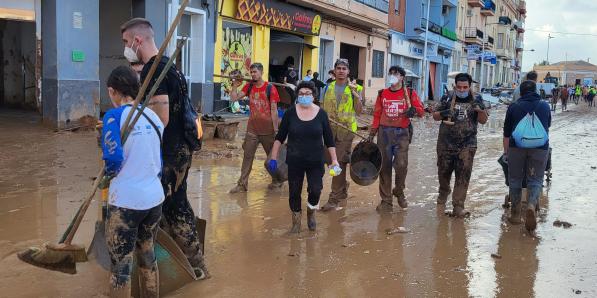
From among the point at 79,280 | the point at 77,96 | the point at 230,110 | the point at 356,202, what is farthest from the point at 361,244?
the point at 230,110

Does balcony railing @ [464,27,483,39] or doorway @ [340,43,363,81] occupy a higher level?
balcony railing @ [464,27,483,39]

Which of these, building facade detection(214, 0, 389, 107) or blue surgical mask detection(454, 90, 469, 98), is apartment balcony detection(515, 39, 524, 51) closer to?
building facade detection(214, 0, 389, 107)

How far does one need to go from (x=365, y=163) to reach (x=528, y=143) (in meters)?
1.97

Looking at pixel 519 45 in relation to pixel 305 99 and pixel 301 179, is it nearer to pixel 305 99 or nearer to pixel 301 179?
pixel 305 99

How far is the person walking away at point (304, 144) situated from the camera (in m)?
5.39

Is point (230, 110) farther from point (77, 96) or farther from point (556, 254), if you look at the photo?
point (556, 254)

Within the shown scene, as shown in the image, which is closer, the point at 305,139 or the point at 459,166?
the point at 305,139

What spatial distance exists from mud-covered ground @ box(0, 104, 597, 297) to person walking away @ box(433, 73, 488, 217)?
47cm

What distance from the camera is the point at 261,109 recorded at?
7312 mm

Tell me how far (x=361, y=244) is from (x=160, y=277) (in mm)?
2198

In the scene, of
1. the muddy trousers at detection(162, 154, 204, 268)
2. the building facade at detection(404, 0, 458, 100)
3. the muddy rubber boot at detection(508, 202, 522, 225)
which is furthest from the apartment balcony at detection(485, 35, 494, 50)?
the muddy trousers at detection(162, 154, 204, 268)

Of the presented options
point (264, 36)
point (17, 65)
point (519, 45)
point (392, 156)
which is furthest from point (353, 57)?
point (519, 45)

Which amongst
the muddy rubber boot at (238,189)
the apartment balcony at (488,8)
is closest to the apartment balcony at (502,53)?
the apartment balcony at (488,8)

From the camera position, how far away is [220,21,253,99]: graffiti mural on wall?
17031mm
